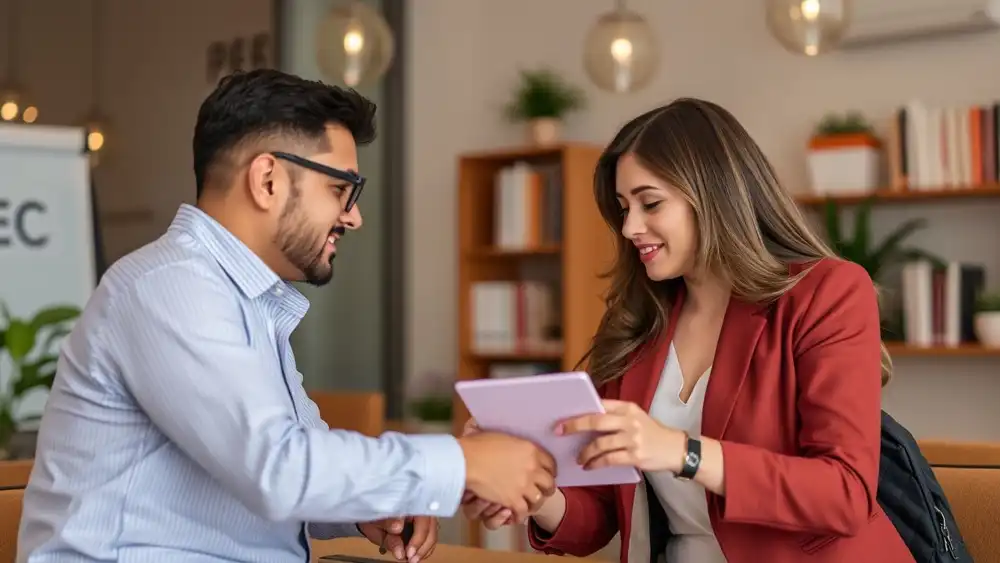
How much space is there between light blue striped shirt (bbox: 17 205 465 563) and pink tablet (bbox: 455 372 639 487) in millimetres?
88

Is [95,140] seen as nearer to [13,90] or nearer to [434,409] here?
[13,90]

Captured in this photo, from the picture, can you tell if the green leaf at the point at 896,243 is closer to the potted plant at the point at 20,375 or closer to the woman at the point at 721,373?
the woman at the point at 721,373

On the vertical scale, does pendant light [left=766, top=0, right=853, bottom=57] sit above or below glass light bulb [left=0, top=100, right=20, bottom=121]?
below

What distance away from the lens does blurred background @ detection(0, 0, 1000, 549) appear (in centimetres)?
429

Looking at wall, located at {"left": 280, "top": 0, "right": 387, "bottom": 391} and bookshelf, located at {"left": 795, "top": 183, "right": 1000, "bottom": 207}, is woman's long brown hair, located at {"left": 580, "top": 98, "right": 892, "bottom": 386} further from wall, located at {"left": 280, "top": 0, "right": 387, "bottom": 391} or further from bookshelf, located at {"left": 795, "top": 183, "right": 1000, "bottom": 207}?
wall, located at {"left": 280, "top": 0, "right": 387, "bottom": 391}

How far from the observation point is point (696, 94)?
5.23 m

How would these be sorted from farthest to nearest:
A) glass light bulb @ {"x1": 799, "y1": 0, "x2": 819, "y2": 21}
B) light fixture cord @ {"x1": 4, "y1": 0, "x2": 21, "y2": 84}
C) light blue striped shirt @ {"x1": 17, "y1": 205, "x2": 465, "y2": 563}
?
1. light fixture cord @ {"x1": 4, "y1": 0, "x2": 21, "y2": 84}
2. glass light bulb @ {"x1": 799, "y1": 0, "x2": 819, "y2": 21}
3. light blue striped shirt @ {"x1": 17, "y1": 205, "x2": 465, "y2": 563}

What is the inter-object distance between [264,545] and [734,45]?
3.90 metres

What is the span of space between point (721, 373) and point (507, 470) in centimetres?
51

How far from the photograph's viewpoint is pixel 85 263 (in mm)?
4340

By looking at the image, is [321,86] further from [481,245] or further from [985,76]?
[481,245]

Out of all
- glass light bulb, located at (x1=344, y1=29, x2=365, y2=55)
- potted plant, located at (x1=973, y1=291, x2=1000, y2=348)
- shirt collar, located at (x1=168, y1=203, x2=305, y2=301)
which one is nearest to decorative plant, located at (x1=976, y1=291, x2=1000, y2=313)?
potted plant, located at (x1=973, y1=291, x2=1000, y2=348)

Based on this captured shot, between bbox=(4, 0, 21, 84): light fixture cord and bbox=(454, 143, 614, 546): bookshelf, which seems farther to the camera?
bbox=(4, 0, 21, 84): light fixture cord

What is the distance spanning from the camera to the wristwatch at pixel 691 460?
1.80 meters
